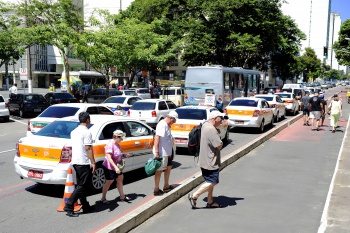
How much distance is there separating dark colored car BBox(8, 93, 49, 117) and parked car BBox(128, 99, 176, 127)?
842cm

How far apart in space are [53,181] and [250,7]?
32.6 m

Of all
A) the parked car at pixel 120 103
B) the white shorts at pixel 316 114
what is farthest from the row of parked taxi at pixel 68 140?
the white shorts at pixel 316 114

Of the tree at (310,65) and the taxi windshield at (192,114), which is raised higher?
the tree at (310,65)

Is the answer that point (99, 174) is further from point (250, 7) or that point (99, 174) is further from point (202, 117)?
point (250, 7)

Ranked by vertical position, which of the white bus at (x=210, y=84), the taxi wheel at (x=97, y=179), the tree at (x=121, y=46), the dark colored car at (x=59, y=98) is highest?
the tree at (x=121, y=46)

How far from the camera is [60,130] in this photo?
7.93 meters

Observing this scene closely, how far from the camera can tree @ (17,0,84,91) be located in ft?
85.7

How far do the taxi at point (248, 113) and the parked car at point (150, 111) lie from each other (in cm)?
313

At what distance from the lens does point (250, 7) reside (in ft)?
119

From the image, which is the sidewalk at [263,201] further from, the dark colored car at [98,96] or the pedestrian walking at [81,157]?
the dark colored car at [98,96]

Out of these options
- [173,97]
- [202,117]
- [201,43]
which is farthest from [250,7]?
[202,117]

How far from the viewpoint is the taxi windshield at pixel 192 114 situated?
43.0 ft

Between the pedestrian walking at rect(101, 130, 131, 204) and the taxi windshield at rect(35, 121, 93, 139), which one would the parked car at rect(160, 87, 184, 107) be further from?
the pedestrian walking at rect(101, 130, 131, 204)

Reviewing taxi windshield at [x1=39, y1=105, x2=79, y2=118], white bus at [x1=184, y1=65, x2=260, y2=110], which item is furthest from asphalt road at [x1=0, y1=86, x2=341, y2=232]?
white bus at [x1=184, y1=65, x2=260, y2=110]
